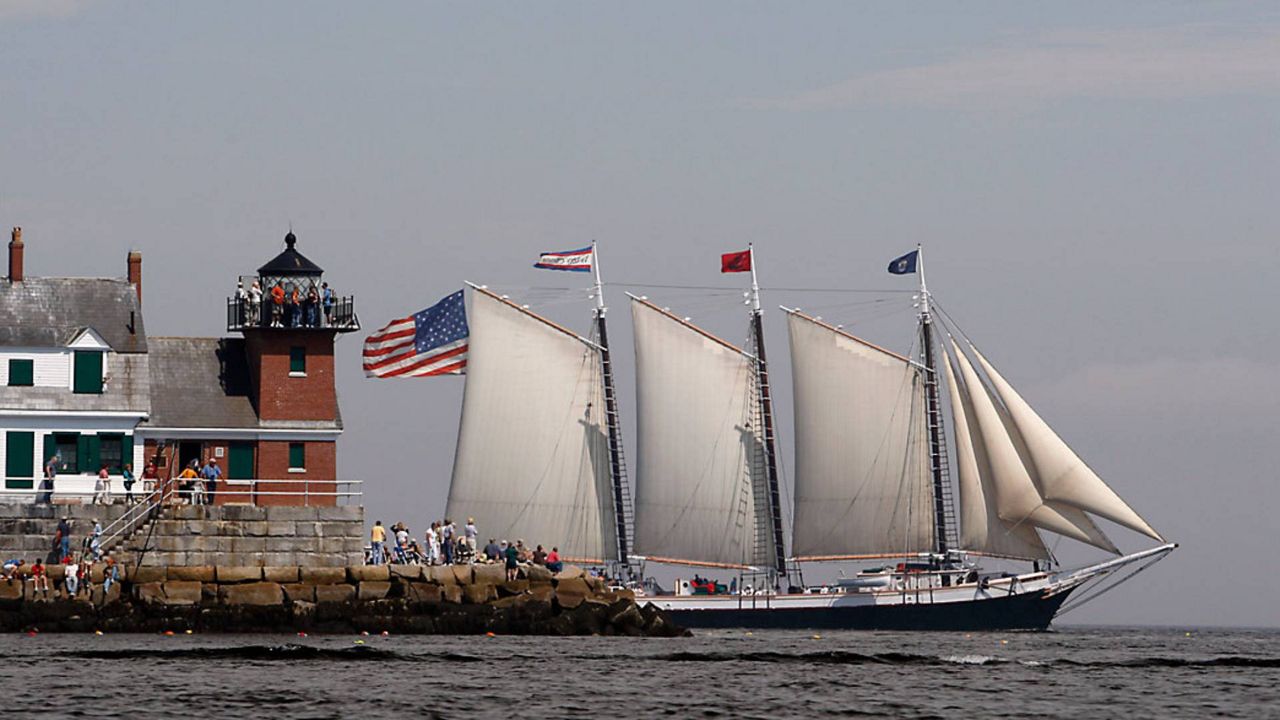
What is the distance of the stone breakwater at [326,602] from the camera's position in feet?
196

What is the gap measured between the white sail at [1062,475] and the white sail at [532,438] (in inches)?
589

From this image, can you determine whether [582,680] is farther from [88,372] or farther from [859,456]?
[859,456]

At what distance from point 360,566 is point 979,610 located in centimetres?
3071

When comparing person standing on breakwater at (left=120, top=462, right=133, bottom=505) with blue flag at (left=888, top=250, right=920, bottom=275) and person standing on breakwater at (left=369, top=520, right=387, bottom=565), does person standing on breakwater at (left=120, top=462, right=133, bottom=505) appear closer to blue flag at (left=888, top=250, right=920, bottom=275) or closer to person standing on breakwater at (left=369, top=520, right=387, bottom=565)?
person standing on breakwater at (left=369, top=520, right=387, bottom=565)

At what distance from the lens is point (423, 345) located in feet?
250

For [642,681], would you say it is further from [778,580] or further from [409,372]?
[778,580]

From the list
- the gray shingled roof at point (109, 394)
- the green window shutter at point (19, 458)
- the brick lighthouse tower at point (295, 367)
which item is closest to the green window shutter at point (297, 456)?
the brick lighthouse tower at point (295, 367)

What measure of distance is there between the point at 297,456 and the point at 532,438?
16.6m

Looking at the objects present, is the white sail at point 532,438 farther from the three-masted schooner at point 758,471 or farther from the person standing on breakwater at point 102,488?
the person standing on breakwater at point 102,488

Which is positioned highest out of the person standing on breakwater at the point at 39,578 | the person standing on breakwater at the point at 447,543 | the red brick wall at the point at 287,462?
the red brick wall at the point at 287,462

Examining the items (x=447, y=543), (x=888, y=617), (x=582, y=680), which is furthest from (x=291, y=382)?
(x=582, y=680)

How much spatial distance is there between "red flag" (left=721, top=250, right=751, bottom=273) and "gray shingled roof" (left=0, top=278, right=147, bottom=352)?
26.4 meters

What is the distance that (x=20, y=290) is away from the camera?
71.6 meters

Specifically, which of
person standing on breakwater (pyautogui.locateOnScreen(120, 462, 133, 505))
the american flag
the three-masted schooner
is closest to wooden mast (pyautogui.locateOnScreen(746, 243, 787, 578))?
the three-masted schooner
